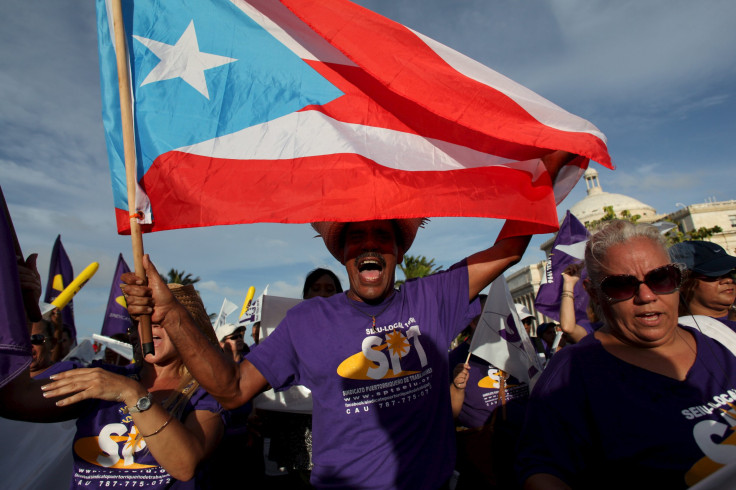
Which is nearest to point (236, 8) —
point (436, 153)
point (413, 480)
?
point (436, 153)

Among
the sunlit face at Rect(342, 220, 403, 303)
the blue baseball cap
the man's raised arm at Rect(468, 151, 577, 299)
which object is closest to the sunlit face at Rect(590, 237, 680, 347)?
the man's raised arm at Rect(468, 151, 577, 299)

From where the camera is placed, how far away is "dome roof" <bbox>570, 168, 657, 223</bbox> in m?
81.2

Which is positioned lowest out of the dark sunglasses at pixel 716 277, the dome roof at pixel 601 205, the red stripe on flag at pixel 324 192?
the dark sunglasses at pixel 716 277

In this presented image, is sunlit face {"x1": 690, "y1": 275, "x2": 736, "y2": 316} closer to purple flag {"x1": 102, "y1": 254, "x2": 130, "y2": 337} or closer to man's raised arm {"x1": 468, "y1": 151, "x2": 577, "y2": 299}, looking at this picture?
man's raised arm {"x1": 468, "y1": 151, "x2": 577, "y2": 299}

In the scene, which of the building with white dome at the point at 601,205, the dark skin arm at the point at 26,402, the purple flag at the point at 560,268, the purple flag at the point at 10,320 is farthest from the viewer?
the building with white dome at the point at 601,205

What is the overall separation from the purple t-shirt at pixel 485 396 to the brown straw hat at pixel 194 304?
2518 millimetres

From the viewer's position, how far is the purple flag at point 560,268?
17.3ft

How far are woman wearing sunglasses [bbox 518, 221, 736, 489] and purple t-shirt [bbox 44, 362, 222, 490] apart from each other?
1760 millimetres

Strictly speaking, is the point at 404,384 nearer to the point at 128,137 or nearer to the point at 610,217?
the point at 128,137

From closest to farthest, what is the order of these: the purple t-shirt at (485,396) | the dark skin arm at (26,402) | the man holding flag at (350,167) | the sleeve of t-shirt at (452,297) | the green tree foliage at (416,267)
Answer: the dark skin arm at (26,402)
the man holding flag at (350,167)
the sleeve of t-shirt at (452,297)
the purple t-shirt at (485,396)
the green tree foliage at (416,267)

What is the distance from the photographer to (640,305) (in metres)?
1.95

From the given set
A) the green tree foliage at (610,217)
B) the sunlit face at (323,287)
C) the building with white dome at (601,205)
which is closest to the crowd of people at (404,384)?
the green tree foliage at (610,217)

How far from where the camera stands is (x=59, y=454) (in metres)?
3.39

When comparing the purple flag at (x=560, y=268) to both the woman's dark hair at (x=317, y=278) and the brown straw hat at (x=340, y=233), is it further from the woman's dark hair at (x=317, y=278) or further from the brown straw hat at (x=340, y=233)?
the brown straw hat at (x=340, y=233)
